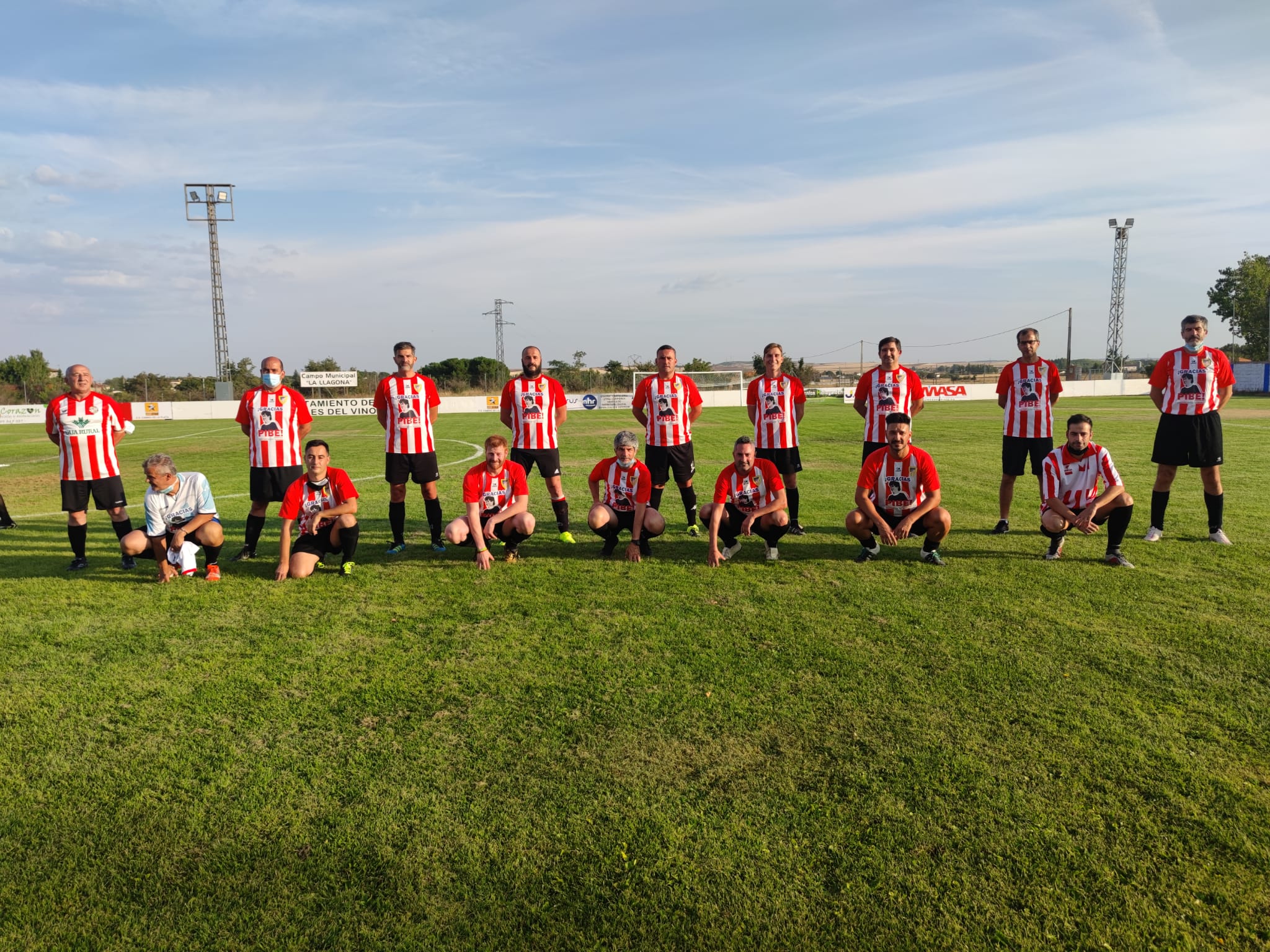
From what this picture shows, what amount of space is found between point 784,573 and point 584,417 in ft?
79.9

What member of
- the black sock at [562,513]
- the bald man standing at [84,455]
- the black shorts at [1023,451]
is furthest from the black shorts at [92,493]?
the black shorts at [1023,451]

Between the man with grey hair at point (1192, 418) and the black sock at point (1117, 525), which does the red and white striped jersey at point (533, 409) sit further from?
the man with grey hair at point (1192, 418)

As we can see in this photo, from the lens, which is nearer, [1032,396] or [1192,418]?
[1192,418]

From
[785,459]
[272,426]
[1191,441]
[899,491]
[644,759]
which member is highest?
[272,426]

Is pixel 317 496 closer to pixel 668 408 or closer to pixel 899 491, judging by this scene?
pixel 668 408

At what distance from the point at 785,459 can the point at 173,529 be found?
5.32m

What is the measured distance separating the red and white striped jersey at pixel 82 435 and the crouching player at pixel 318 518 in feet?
5.99

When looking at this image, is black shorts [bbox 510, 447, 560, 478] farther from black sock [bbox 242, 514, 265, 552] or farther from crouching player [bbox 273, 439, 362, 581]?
black sock [bbox 242, 514, 265, 552]

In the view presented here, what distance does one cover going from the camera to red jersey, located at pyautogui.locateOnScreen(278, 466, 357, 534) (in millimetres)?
5953

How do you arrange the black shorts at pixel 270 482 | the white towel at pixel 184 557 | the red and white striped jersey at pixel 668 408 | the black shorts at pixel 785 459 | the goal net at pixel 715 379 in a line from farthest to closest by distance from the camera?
the goal net at pixel 715 379
the black shorts at pixel 785 459
the red and white striped jersey at pixel 668 408
the black shorts at pixel 270 482
the white towel at pixel 184 557

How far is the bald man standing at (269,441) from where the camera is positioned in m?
6.57

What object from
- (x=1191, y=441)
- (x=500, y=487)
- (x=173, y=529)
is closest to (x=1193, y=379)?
(x=1191, y=441)

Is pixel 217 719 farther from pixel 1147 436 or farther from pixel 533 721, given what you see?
pixel 1147 436

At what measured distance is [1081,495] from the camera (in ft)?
20.0
